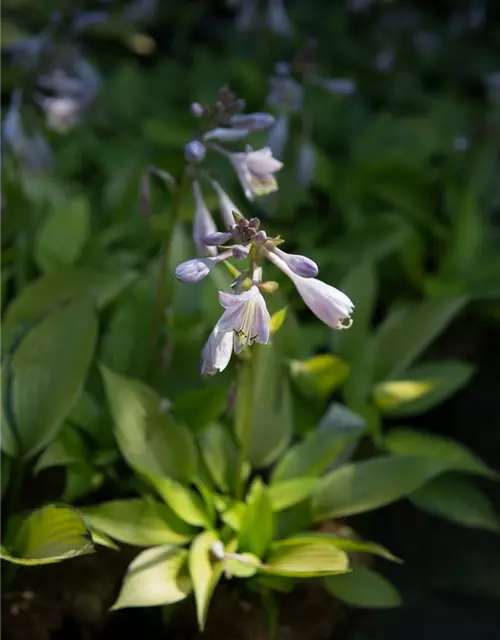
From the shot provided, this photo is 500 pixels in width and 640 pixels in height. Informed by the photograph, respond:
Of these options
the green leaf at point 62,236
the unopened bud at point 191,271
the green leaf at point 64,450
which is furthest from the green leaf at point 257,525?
the green leaf at point 62,236

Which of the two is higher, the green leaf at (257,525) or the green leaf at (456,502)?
the green leaf at (257,525)

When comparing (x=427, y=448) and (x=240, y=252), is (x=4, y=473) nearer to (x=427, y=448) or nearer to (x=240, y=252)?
(x=240, y=252)

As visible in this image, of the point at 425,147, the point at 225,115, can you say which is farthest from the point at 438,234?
the point at 225,115

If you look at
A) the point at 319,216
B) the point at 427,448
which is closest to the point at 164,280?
the point at 427,448

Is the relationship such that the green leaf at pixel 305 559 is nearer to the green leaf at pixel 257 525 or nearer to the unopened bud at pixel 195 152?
the green leaf at pixel 257 525

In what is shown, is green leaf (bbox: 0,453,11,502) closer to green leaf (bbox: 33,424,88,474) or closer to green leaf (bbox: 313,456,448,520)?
green leaf (bbox: 33,424,88,474)

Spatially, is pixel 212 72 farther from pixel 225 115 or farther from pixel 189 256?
pixel 225 115
